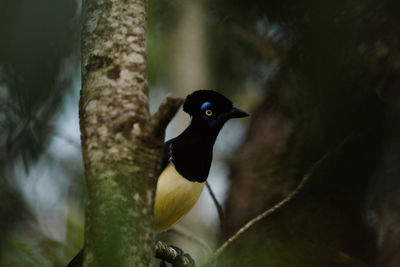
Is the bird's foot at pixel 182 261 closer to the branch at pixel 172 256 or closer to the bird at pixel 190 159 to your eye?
the branch at pixel 172 256

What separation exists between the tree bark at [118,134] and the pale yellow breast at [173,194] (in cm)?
157

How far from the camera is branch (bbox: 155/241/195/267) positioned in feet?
12.1

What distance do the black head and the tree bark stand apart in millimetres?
1576

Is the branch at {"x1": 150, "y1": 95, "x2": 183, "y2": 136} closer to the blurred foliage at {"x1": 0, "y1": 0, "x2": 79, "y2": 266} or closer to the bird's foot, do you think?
the blurred foliage at {"x1": 0, "y1": 0, "x2": 79, "y2": 266}

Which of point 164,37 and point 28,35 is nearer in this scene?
point 28,35

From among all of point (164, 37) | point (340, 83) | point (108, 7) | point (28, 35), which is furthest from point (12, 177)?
point (164, 37)

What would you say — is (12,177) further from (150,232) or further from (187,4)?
(187,4)

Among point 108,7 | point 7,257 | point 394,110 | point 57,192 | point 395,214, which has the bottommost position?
point 57,192

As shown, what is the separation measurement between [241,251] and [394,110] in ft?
4.37

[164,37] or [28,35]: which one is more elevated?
[28,35]

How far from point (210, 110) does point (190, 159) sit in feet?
1.52

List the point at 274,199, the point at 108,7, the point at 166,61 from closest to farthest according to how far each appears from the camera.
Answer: the point at 108,7
the point at 274,199
the point at 166,61

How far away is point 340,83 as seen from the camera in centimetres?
291

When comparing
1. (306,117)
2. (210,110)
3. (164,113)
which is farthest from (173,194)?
(164,113)
